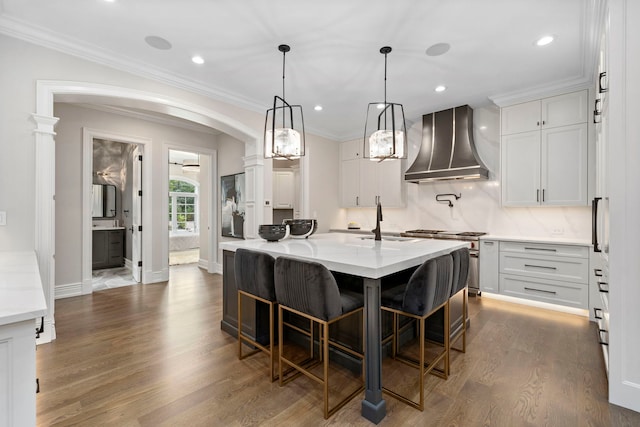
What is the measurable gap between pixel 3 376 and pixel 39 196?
2397 millimetres

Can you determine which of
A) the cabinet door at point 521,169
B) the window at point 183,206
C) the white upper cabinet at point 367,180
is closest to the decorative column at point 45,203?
the white upper cabinet at point 367,180

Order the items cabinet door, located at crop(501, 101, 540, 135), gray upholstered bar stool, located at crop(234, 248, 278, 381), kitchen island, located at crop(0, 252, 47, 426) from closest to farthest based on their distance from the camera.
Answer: kitchen island, located at crop(0, 252, 47, 426) < gray upholstered bar stool, located at crop(234, 248, 278, 381) < cabinet door, located at crop(501, 101, 540, 135)

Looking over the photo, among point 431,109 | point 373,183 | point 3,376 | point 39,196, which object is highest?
point 431,109

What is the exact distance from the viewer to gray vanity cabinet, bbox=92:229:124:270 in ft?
19.8

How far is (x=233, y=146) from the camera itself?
5594mm

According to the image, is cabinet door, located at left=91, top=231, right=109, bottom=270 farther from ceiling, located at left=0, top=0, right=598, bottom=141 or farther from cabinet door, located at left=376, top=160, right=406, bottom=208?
cabinet door, located at left=376, top=160, right=406, bottom=208

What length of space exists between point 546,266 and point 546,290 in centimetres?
29

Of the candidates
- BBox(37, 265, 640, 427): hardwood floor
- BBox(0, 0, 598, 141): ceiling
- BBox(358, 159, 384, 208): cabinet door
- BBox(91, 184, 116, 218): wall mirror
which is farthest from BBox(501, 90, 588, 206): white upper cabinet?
BBox(91, 184, 116, 218): wall mirror

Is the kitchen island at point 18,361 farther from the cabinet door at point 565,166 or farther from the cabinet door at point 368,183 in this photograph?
the cabinet door at point 368,183

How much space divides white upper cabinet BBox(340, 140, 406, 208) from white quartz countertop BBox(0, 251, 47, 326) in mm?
4434

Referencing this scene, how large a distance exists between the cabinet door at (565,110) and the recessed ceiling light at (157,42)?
14.4ft

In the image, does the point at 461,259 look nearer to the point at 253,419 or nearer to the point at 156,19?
the point at 253,419

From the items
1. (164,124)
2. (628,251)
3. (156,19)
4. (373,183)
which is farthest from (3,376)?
(373,183)

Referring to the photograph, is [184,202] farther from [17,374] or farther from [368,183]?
[17,374]
